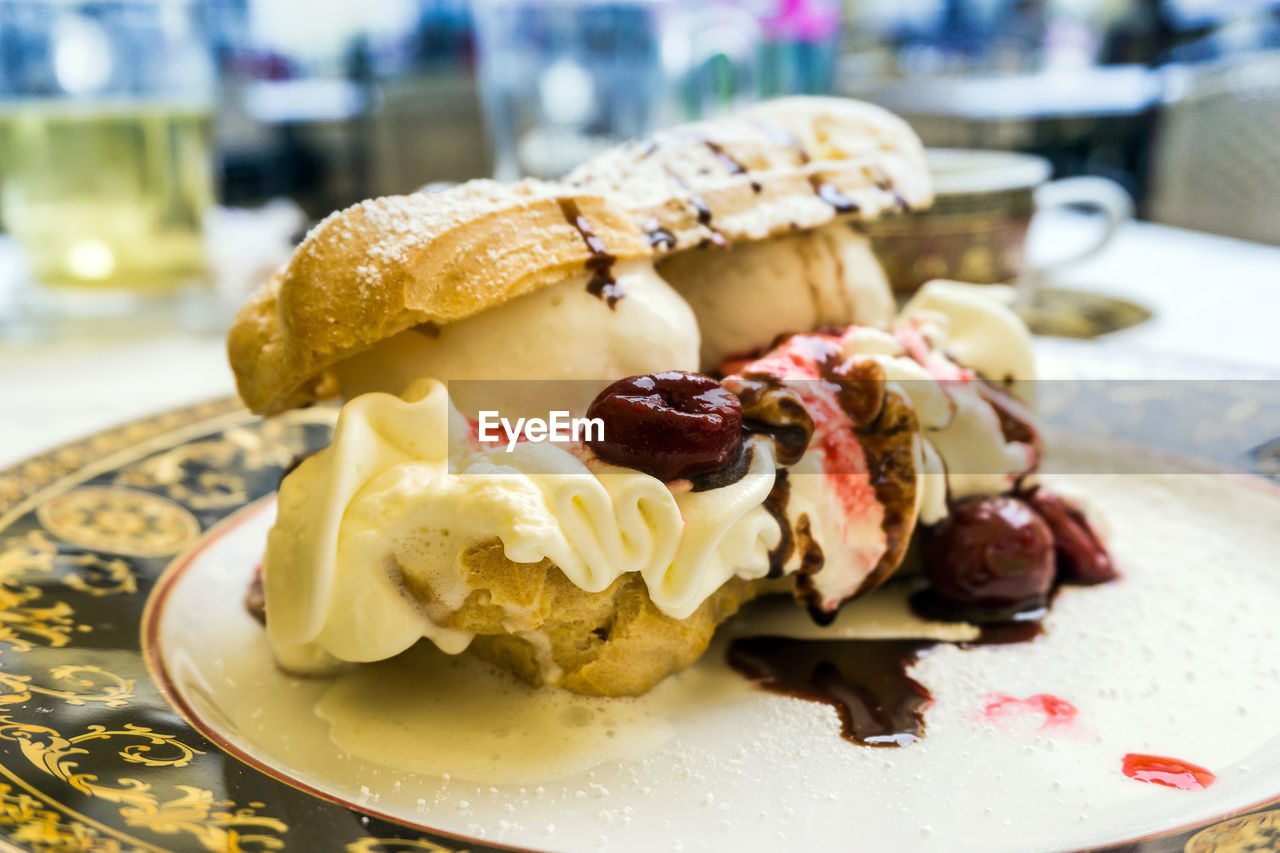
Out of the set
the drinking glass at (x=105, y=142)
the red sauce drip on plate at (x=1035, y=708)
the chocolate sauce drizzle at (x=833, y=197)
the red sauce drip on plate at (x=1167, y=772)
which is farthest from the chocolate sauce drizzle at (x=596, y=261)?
the drinking glass at (x=105, y=142)

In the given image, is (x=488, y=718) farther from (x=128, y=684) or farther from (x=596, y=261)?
(x=596, y=261)

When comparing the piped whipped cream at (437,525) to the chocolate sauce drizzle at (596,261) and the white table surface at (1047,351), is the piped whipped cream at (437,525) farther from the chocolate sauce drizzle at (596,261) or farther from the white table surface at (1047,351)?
the white table surface at (1047,351)

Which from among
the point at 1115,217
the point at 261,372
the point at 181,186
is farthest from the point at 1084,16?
the point at 261,372

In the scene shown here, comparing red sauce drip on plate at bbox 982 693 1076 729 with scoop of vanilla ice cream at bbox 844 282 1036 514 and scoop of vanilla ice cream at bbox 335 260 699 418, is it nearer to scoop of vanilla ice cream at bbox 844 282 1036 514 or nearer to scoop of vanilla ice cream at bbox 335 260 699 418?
scoop of vanilla ice cream at bbox 844 282 1036 514

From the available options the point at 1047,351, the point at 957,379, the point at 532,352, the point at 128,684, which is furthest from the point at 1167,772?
the point at 1047,351

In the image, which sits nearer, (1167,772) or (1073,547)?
(1167,772)

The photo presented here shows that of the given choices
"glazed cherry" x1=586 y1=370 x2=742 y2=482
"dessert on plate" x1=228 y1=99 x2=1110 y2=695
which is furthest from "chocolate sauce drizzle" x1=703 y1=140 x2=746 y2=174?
"glazed cherry" x1=586 y1=370 x2=742 y2=482
